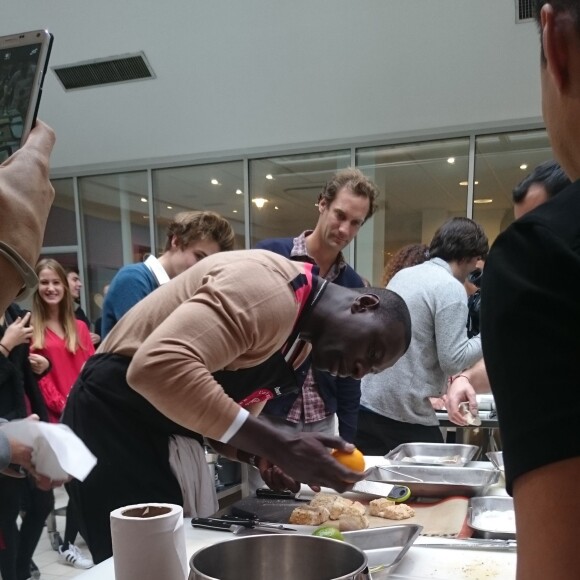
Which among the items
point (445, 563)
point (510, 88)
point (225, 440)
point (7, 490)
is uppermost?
point (510, 88)

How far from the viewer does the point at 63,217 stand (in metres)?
6.94

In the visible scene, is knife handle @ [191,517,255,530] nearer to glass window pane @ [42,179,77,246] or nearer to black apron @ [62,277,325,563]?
black apron @ [62,277,325,563]

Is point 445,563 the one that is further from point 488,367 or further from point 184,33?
point 184,33

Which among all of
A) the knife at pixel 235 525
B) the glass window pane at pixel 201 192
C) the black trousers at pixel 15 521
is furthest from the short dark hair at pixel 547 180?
the glass window pane at pixel 201 192

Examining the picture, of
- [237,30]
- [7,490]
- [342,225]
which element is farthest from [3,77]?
[237,30]

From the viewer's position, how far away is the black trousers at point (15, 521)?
2418 mm

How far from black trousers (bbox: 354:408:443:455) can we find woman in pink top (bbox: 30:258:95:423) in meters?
1.61

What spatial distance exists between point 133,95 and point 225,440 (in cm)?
509

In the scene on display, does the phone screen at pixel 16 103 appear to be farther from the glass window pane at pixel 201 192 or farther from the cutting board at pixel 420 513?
the glass window pane at pixel 201 192

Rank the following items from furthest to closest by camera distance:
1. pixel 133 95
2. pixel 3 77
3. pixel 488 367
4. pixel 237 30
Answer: pixel 133 95 → pixel 237 30 → pixel 3 77 → pixel 488 367

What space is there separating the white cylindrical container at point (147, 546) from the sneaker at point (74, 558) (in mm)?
2580

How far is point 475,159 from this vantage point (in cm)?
516

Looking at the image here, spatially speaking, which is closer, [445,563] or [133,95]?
[445,563]

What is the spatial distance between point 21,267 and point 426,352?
191cm
